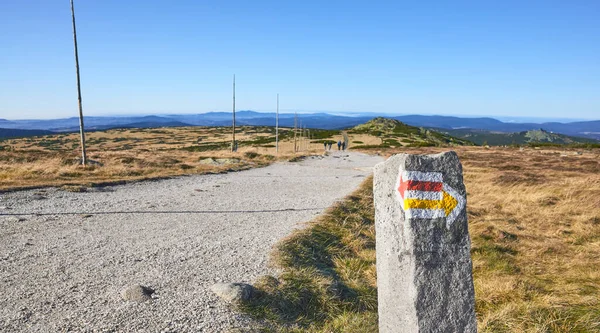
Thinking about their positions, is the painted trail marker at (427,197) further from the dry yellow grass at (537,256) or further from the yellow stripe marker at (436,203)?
the dry yellow grass at (537,256)

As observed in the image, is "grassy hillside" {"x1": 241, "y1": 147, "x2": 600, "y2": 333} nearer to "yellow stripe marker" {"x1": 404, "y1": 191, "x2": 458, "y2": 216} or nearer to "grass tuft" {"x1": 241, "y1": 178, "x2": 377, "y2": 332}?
"grass tuft" {"x1": 241, "y1": 178, "x2": 377, "y2": 332}

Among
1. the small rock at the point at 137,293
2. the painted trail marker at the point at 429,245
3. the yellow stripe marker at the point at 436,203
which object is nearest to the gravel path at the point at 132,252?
the small rock at the point at 137,293

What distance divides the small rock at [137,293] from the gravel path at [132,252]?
4.4 inches

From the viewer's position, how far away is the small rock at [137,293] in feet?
18.8

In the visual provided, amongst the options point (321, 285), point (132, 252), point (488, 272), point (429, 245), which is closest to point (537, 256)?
point (488, 272)

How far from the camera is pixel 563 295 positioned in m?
6.39

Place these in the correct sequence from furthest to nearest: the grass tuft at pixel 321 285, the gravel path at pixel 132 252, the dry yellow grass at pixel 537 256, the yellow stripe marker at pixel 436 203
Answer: the grass tuft at pixel 321 285
the dry yellow grass at pixel 537 256
the gravel path at pixel 132 252
the yellow stripe marker at pixel 436 203

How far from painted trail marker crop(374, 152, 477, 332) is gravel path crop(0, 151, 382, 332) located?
2.56m

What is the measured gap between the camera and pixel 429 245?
3836 millimetres

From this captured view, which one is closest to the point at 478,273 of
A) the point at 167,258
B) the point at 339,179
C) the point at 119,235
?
the point at 167,258

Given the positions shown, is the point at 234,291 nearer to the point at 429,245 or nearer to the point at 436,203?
the point at 429,245

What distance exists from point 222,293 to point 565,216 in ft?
43.3

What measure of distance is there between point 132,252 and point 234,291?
3.32 metres

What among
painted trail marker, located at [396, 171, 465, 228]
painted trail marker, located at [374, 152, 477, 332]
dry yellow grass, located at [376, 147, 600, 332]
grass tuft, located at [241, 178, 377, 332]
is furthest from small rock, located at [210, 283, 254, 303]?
dry yellow grass, located at [376, 147, 600, 332]
